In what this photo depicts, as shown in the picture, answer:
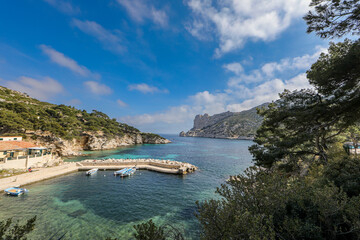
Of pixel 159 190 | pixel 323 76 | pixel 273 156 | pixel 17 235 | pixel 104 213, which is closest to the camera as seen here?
pixel 17 235

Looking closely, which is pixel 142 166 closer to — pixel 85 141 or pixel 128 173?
pixel 128 173

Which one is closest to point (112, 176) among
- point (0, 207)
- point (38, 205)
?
point (38, 205)

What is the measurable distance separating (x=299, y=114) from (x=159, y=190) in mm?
16450

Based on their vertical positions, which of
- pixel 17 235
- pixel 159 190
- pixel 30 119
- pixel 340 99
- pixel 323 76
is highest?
pixel 30 119

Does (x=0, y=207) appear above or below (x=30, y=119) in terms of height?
below

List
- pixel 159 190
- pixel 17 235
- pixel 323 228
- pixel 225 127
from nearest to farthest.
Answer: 1. pixel 17 235
2. pixel 323 228
3. pixel 159 190
4. pixel 225 127

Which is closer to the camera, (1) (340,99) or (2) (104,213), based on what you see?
(1) (340,99)

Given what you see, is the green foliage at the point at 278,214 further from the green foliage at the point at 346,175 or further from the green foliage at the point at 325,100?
the green foliage at the point at 325,100

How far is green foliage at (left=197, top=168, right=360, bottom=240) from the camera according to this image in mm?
3414

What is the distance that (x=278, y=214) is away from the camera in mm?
4555

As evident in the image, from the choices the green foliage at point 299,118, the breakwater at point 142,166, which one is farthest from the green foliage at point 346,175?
the breakwater at point 142,166

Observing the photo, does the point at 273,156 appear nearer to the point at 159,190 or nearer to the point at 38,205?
the point at 159,190

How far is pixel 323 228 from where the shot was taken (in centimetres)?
430

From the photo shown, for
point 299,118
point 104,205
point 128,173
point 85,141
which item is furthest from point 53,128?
point 299,118
